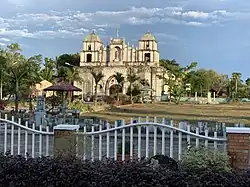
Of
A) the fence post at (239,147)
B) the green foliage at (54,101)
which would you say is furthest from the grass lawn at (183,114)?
the fence post at (239,147)

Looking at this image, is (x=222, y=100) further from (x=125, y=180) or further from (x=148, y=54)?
(x=125, y=180)

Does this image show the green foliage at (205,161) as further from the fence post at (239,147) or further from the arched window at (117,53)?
the arched window at (117,53)

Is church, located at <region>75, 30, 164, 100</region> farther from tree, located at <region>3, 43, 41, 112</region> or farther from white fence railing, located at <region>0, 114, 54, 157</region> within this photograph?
white fence railing, located at <region>0, 114, 54, 157</region>

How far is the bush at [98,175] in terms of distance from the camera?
190 inches

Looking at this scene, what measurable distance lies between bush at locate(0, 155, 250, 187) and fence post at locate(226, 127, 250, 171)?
1.08 m

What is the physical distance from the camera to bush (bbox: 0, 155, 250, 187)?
482 cm

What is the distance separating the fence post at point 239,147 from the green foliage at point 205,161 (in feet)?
2.07

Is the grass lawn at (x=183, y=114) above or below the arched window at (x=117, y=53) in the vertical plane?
below

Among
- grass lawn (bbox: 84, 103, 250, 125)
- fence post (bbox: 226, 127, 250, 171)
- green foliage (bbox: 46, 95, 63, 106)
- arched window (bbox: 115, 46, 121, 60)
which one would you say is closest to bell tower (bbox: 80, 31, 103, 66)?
arched window (bbox: 115, 46, 121, 60)

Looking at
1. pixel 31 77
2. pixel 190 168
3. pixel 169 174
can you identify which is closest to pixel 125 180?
pixel 169 174

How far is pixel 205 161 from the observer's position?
5246 mm

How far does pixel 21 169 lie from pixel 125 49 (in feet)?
219

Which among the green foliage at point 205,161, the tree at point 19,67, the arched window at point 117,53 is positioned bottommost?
the green foliage at point 205,161

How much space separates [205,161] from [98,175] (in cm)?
140
